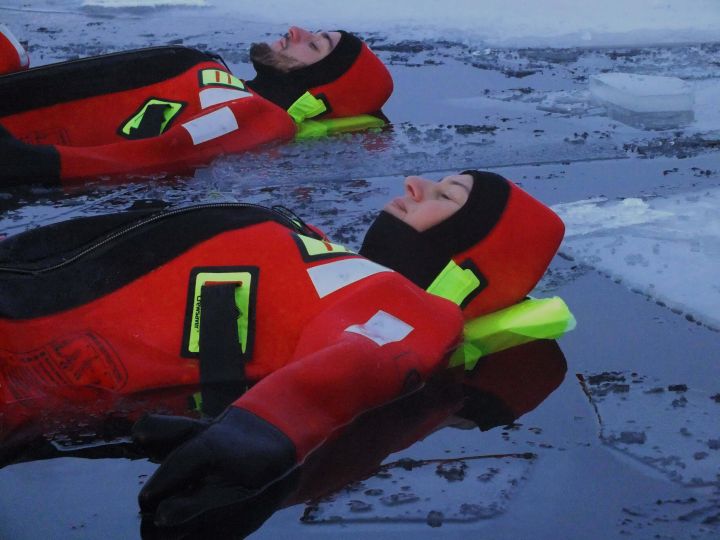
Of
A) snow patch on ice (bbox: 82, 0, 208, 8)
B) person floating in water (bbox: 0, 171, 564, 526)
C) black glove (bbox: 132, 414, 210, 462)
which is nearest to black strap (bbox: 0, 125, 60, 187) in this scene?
person floating in water (bbox: 0, 171, 564, 526)

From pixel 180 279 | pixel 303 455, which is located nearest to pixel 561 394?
pixel 303 455

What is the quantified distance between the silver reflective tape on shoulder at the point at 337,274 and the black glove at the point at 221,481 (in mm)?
437

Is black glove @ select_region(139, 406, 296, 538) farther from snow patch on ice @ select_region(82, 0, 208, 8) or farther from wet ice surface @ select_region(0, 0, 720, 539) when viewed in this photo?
snow patch on ice @ select_region(82, 0, 208, 8)

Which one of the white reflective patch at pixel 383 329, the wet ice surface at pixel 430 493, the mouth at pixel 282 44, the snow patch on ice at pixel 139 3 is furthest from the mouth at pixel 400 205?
the snow patch on ice at pixel 139 3

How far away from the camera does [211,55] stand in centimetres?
435

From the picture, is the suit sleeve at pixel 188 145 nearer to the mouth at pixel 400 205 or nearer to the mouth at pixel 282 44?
the mouth at pixel 282 44

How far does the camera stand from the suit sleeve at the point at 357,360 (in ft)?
6.97

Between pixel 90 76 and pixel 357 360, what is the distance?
7.36ft

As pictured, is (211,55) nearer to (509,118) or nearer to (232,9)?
(509,118)

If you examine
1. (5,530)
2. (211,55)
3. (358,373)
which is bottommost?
(5,530)

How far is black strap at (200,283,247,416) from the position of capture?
2.36 metres

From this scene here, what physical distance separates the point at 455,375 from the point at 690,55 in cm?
373

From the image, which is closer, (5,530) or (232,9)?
(5,530)

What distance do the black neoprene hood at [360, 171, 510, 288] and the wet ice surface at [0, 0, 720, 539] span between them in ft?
1.15
